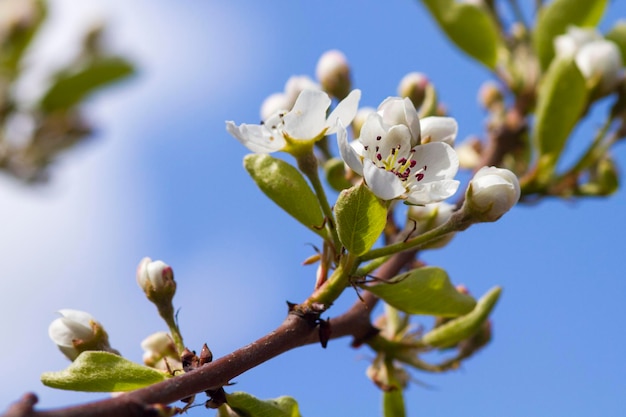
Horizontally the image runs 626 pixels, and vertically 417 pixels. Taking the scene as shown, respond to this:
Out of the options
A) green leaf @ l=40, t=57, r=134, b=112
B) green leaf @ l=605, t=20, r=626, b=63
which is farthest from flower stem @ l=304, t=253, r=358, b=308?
green leaf @ l=40, t=57, r=134, b=112

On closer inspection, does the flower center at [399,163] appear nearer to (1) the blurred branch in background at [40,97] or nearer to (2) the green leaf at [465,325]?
(2) the green leaf at [465,325]

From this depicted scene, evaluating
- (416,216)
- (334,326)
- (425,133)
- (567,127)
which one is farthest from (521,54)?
(334,326)

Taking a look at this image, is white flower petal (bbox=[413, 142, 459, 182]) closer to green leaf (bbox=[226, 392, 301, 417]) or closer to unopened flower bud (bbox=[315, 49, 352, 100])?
green leaf (bbox=[226, 392, 301, 417])

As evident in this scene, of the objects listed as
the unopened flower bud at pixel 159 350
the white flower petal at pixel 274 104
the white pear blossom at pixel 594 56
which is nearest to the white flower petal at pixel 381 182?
the unopened flower bud at pixel 159 350

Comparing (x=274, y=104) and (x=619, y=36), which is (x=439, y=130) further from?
(x=619, y=36)

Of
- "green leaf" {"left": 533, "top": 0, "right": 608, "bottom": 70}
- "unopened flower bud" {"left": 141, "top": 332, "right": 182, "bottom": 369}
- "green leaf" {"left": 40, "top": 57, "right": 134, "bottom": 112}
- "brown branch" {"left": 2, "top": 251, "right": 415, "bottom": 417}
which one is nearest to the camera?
"brown branch" {"left": 2, "top": 251, "right": 415, "bottom": 417}

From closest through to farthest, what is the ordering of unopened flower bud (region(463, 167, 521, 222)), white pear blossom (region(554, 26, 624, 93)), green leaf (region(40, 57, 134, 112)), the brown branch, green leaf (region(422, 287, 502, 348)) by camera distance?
the brown branch, unopened flower bud (region(463, 167, 521, 222)), green leaf (region(422, 287, 502, 348)), white pear blossom (region(554, 26, 624, 93)), green leaf (region(40, 57, 134, 112))

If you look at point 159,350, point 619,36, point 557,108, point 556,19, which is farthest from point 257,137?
point 619,36

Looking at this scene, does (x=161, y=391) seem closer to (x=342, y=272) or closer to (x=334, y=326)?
(x=342, y=272)
